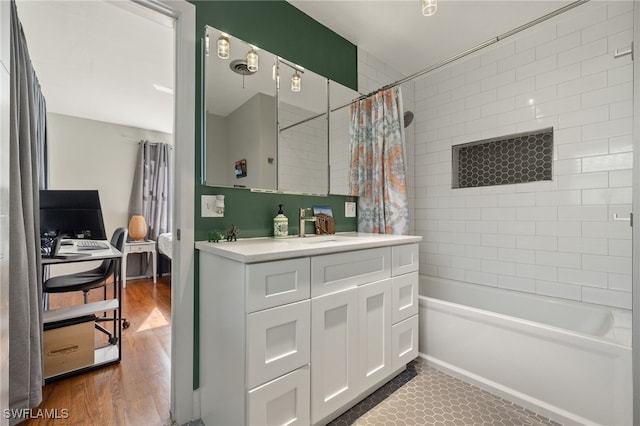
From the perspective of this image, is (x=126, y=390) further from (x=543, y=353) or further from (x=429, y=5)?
(x=429, y=5)

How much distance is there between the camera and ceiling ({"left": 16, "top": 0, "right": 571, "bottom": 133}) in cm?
193

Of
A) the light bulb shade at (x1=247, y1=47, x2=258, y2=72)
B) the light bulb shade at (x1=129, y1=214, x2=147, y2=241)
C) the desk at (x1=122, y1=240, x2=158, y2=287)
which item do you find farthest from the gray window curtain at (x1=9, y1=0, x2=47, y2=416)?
the light bulb shade at (x1=129, y1=214, x2=147, y2=241)

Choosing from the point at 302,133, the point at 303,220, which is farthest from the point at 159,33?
the point at 303,220

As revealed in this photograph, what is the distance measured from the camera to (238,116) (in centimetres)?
165

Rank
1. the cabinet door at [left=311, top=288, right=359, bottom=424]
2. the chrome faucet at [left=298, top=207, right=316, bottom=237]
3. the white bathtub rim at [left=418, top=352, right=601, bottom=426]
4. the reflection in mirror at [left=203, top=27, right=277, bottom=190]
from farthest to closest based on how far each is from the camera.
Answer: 1. the chrome faucet at [left=298, top=207, right=316, bottom=237]
2. the reflection in mirror at [left=203, top=27, right=277, bottom=190]
3. the white bathtub rim at [left=418, top=352, right=601, bottom=426]
4. the cabinet door at [left=311, top=288, right=359, bottom=424]

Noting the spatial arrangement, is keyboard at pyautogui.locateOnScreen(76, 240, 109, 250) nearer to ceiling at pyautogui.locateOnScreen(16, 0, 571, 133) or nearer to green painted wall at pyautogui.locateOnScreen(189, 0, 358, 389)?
green painted wall at pyautogui.locateOnScreen(189, 0, 358, 389)

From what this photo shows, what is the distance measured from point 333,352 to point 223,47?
1.75 m

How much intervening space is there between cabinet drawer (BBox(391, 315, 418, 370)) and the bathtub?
0.21 meters

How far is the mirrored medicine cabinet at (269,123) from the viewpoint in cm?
155

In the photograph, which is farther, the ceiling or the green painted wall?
the ceiling

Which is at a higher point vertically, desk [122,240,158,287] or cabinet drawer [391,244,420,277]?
cabinet drawer [391,244,420,277]

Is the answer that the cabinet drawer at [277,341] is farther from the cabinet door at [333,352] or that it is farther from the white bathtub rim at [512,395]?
the white bathtub rim at [512,395]

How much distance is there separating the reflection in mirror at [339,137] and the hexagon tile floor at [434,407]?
1393mm

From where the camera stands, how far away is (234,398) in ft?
3.80
